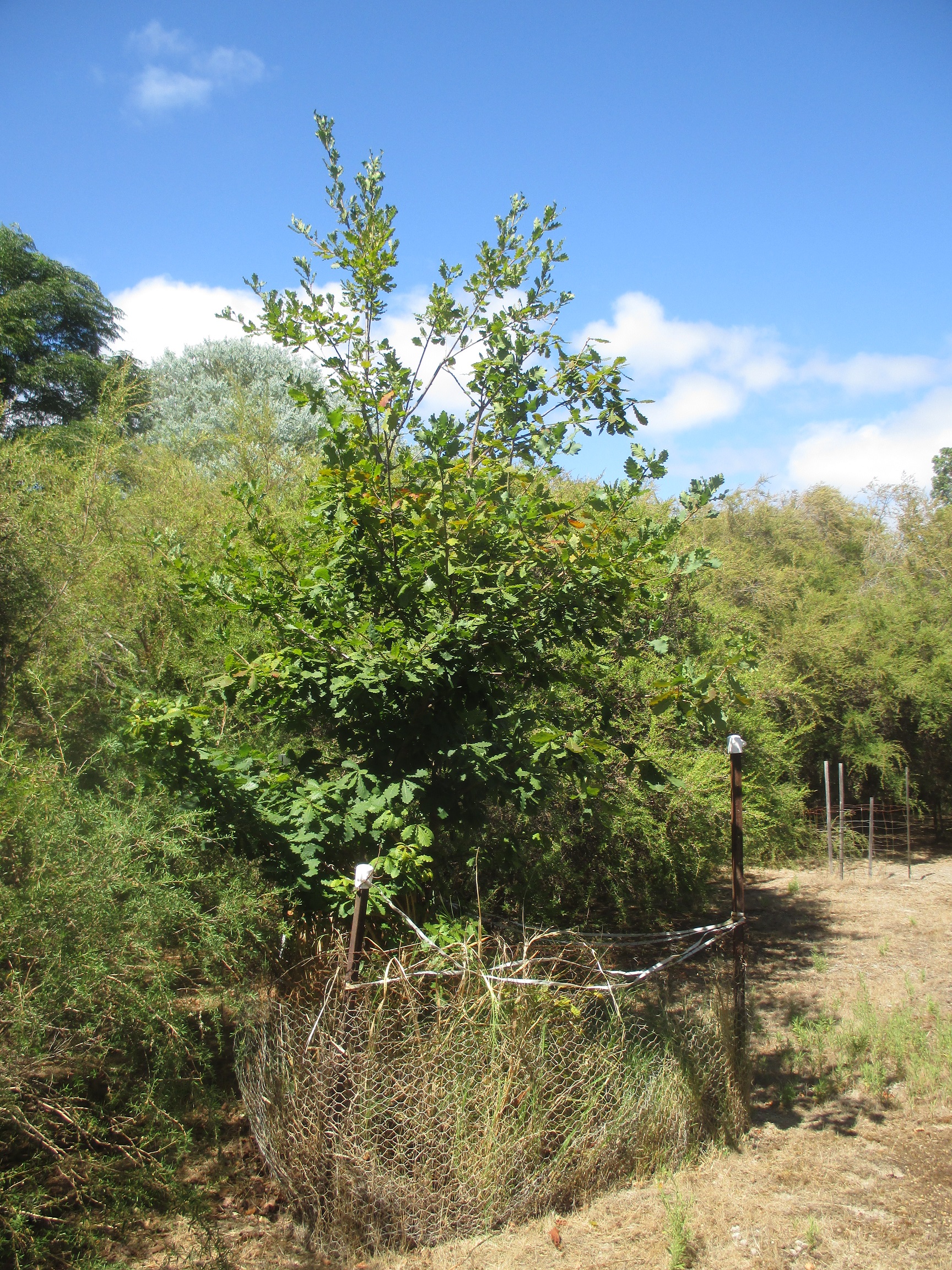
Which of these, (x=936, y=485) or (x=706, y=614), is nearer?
(x=706, y=614)

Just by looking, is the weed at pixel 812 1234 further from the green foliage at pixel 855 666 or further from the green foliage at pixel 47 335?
the green foliage at pixel 47 335

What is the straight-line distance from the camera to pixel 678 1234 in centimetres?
319

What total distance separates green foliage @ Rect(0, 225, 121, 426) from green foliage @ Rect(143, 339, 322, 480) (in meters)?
1.50

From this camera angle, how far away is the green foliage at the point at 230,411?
9.23m

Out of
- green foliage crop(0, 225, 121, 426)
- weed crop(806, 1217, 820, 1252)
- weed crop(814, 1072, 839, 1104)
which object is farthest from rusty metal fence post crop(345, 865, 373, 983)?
green foliage crop(0, 225, 121, 426)

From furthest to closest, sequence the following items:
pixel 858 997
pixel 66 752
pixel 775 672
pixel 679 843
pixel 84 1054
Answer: pixel 775 672 → pixel 679 843 → pixel 858 997 → pixel 66 752 → pixel 84 1054

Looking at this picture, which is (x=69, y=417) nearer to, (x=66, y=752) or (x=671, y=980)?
(x=66, y=752)

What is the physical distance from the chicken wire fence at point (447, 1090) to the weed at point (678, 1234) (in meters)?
0.29

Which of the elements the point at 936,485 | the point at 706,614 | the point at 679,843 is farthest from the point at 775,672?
the point at 936,485

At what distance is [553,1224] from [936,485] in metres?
53.0

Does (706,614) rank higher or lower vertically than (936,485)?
lower

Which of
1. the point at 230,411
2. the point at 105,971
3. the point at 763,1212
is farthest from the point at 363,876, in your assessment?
the point at 230,411

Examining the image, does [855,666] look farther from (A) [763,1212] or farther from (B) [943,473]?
(B) [943,473]

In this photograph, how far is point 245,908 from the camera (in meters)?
3.79
